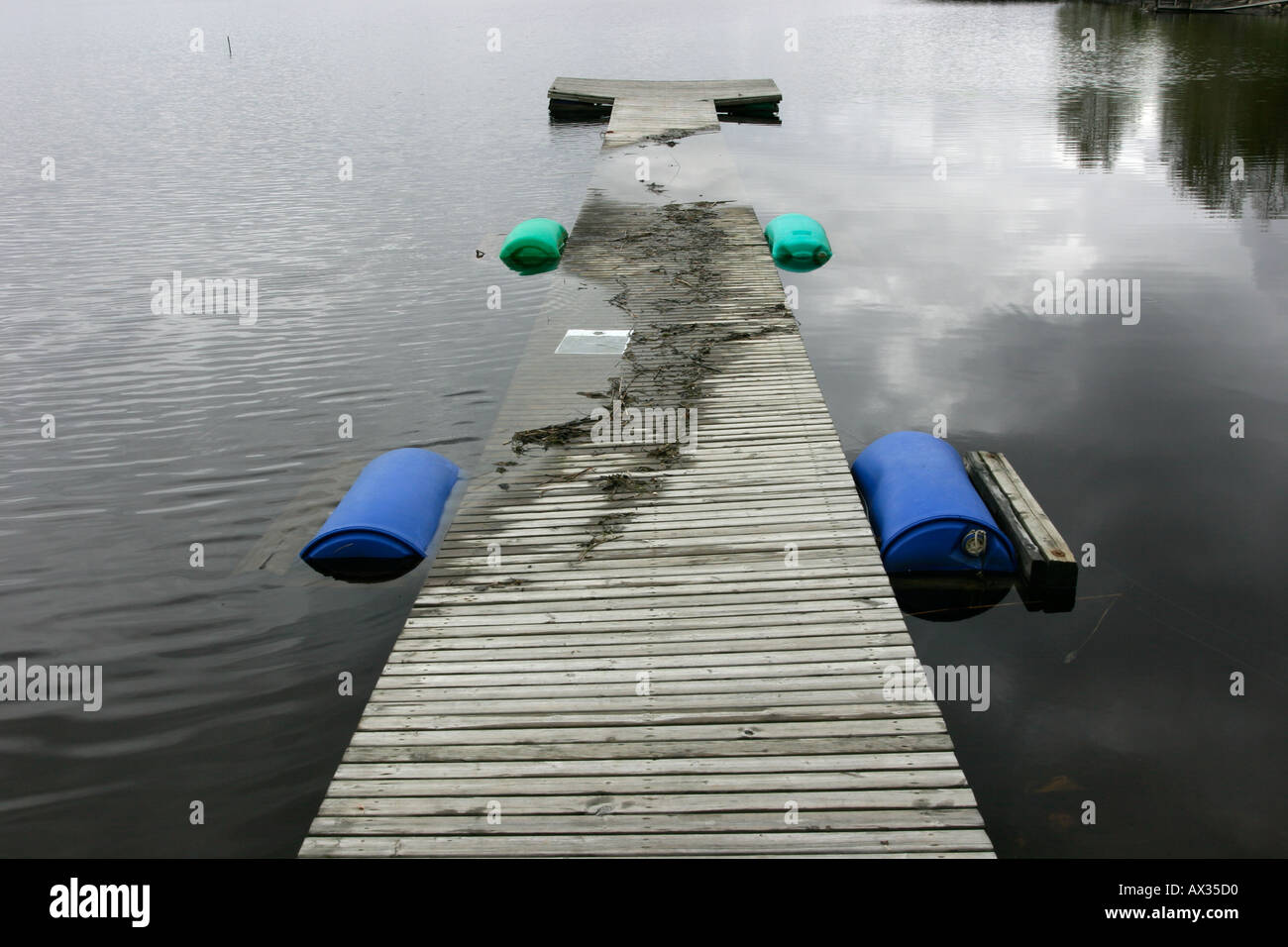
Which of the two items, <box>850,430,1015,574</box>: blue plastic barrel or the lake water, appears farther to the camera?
<box>850,430,1015,574</box>: blue plastic barrel

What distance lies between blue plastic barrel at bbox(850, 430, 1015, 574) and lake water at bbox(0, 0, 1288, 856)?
0.58 metres

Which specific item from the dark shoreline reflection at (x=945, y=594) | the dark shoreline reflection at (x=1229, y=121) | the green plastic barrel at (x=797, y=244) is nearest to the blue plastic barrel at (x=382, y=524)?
the dark shoreline reflection at (x=945, y=594)

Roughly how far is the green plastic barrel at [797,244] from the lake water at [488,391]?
0.48 meters

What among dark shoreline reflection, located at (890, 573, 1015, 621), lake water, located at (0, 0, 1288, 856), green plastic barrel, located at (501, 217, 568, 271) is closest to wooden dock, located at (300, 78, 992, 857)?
dark shoreline reflection, located at (890, 573, 1015, 621)

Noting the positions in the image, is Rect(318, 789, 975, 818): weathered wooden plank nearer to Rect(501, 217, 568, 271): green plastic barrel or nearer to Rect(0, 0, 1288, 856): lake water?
Rect(0, 0, 1288, 856): lake water

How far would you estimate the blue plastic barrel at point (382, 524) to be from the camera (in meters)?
9.47

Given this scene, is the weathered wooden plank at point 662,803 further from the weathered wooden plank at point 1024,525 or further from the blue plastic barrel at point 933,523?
the weathered wooden plank at point 1024,525

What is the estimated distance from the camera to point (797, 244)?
18812 mm

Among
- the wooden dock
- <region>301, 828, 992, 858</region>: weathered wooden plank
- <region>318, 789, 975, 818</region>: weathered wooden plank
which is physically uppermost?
the wooden dock

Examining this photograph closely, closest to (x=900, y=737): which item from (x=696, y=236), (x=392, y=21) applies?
(x=696, y=236)

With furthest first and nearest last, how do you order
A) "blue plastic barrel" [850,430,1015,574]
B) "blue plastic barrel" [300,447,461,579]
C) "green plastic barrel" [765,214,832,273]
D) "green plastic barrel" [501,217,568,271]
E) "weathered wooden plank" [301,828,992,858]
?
1. "green plastic barrel" [501,217,568,271]
2. "green plastic barrel" [765,214,832,273]
3. "blue plastic barrel" [300,447,461,579]
4. "blue plastic barrel" [850,430,1015,574]
5. "weathered wooden plank" [301,828,992,858]

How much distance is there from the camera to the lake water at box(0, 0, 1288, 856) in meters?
Result: 7.76

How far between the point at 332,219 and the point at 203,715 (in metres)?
17.1

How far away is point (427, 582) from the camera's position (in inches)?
336
